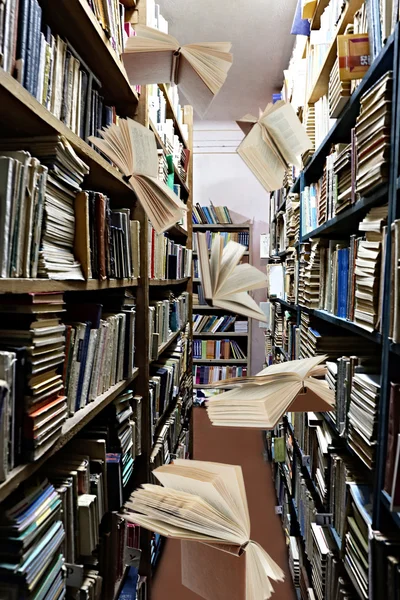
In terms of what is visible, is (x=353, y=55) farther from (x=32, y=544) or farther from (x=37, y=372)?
(x=32, y=544)

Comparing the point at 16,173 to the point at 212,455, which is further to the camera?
the point at 212,455

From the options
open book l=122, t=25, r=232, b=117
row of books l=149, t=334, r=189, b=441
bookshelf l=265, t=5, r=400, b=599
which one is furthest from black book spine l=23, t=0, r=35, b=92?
Answer: row of books l=149, t=334, r=189, b=441

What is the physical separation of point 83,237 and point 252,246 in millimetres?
3862

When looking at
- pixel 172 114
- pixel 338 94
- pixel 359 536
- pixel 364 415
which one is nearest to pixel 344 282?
pixel 364 415

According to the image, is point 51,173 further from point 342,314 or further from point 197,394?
point 197,394

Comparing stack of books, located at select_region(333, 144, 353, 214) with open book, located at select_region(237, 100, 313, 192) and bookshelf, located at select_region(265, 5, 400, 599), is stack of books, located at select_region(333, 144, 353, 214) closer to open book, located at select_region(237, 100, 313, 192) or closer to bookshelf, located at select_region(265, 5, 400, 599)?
bookshelf, located at select_region(265, 5, 400, 599)

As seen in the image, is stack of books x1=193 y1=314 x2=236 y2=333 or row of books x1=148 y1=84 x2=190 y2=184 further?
stack of books x1=193 y1=314 x2=236 y2=333

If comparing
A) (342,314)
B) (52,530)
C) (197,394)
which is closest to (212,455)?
(197,394)

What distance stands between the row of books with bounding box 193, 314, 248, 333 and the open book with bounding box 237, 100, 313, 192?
Answer: 4.27 m

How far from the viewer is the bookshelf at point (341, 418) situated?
897mm

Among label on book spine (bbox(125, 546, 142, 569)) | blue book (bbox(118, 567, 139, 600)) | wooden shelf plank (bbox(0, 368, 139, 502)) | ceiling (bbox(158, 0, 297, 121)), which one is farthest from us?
ceiling (bbox(158, 0, 297, 121))

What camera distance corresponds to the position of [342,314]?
1324mm

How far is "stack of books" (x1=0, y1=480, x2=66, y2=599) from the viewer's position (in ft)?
2.41

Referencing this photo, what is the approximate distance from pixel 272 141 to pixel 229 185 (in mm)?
4614
